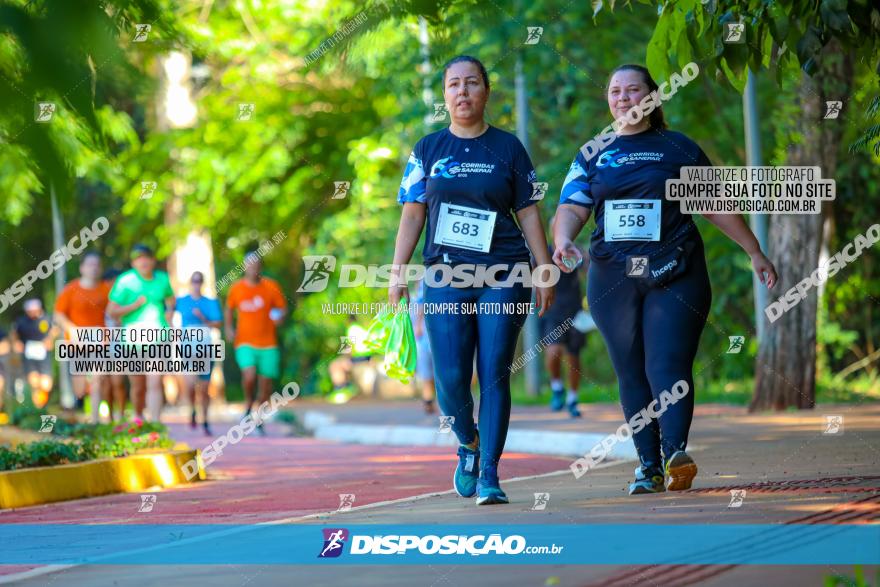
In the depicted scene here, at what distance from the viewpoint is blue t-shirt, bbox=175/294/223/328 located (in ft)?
57.0

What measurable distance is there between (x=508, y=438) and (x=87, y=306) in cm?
554

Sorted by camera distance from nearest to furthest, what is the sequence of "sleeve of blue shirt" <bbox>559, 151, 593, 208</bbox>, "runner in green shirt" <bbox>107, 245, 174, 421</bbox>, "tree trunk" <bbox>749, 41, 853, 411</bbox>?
"sleeve of blue shirt" <bbox>559, 151, 593, 208</bbox> < "tree trunk" <bbox>749, 41, 853, 411</bbox> < "runner in green shirt" <bbox>107, 245, 174, 421</bbox>

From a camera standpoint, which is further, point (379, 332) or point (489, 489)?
point (379, 332)

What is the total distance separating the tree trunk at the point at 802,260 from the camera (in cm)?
1538

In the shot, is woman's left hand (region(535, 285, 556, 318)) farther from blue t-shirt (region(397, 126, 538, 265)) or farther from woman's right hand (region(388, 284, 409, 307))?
woman's right hand (region(388, 284, 409, 307))

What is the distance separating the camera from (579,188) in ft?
25.6

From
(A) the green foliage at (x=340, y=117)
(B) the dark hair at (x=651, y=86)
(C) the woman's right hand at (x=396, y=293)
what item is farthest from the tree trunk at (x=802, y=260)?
(C) the woman's right hand at (x=396, y=293)

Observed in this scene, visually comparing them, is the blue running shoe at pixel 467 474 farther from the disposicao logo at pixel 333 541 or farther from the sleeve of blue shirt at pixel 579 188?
the sleeve of blue shirt at pixel 579 188

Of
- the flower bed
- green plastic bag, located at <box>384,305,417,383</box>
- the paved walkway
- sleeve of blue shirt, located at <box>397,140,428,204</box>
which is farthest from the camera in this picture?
the flower bed

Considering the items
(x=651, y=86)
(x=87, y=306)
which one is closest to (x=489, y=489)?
(x=651, y=86)

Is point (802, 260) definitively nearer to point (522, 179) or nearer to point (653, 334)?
point (653, 334)

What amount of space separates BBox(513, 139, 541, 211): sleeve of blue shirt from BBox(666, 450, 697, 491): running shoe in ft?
4.91

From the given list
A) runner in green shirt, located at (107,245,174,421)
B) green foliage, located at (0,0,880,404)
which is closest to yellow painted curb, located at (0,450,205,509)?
green foliage, located at (0,0,880,404)

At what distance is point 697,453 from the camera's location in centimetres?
1073
